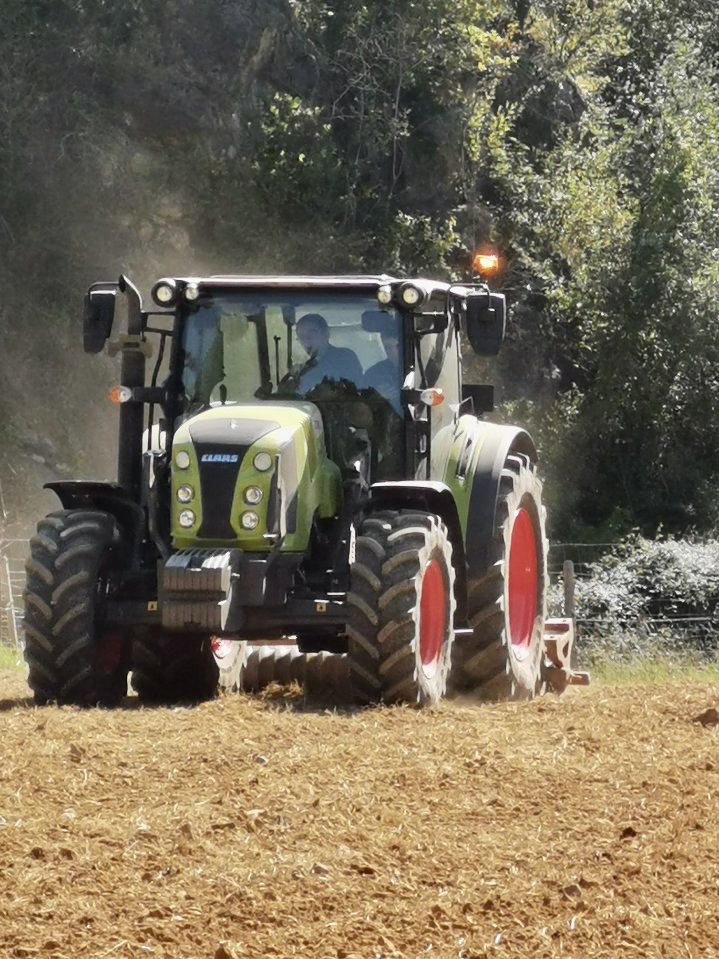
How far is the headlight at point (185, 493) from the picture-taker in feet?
31.9

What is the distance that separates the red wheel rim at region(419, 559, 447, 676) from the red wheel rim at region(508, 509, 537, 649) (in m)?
1.56

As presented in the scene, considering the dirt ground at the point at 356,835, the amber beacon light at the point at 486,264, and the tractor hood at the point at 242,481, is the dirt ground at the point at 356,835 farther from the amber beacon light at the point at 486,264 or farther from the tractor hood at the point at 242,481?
the amber beacon light at the point at 486,264

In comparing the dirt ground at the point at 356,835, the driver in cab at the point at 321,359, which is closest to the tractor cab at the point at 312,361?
the driver in cab at the point at 321,359

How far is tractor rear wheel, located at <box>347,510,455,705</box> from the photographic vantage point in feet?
30.7

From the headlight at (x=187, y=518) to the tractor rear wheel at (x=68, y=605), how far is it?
19.8 inches

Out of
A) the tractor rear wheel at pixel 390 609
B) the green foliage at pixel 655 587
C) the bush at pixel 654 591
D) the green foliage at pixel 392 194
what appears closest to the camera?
the tractor rear wheel at pixel 390 609

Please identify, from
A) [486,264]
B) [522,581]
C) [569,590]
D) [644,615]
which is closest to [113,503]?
[486,264]

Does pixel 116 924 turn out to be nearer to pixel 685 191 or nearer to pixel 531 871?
pixel 531 871

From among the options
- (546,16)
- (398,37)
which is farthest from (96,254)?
(546,16)

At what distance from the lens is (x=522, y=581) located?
11.8m

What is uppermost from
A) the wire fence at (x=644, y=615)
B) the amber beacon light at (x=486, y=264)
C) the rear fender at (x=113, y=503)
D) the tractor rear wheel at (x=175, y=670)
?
the amber beacon light at (x=486, y=264)

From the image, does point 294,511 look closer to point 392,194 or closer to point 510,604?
point 510,604

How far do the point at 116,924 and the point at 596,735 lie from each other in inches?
146

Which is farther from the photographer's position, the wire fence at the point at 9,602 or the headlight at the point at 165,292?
the wire fence at the point at 9,602
